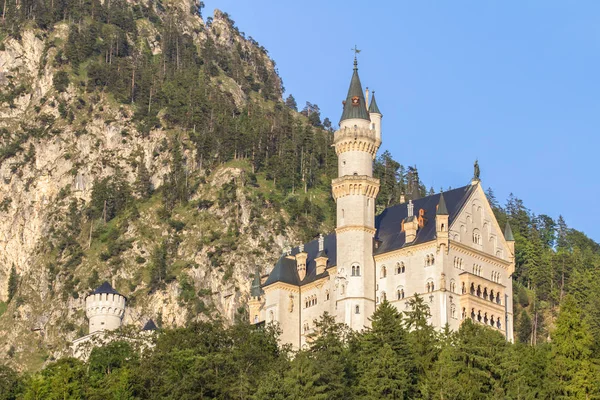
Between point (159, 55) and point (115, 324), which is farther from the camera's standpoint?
point (159, 55)

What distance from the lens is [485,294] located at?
89.9m

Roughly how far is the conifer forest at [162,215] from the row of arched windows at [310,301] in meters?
3.85

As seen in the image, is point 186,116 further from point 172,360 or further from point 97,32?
point 172,360

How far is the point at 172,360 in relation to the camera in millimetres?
78688

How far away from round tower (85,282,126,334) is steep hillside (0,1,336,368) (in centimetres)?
3101

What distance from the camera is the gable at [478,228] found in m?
90.0

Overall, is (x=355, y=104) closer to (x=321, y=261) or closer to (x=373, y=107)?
(x=373, y=107)

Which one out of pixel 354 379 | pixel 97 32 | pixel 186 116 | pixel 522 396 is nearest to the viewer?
pixel 522 396

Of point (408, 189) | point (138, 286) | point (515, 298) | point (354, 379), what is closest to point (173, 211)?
point (138, 286)

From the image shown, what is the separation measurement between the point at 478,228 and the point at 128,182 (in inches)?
2994

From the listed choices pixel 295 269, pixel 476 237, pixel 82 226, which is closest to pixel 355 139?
pixel 476 237

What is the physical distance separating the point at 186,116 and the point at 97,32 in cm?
3035

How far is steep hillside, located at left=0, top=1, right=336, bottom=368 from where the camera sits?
141 m

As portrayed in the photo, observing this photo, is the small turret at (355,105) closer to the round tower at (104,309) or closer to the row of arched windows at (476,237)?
the row of arched windows at (476,237)
